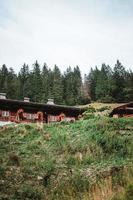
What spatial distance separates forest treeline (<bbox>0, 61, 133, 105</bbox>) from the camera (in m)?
103

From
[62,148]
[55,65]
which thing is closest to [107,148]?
[62,148]

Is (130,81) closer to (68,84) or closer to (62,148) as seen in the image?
(68,84)

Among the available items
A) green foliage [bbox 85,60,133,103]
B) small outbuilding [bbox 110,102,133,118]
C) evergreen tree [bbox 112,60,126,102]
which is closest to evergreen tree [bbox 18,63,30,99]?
green foliage [bbox 85,60,133,103]

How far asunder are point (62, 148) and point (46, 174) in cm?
556

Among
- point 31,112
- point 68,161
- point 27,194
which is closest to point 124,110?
point 31,112

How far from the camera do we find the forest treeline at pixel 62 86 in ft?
336

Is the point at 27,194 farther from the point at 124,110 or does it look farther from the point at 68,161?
the point at 124,110

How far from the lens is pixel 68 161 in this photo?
19.9 m

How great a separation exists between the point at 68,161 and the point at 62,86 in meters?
93.8

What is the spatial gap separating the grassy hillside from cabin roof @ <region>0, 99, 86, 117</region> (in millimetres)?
16645

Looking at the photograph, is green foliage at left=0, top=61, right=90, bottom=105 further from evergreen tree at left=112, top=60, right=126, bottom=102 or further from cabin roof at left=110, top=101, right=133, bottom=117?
cabin roof at left=110, top=101, right=133, bottom=117

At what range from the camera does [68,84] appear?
11762 cm

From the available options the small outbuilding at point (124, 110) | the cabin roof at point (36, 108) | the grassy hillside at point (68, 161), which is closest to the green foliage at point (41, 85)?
the cabin roof at point (36, 108)

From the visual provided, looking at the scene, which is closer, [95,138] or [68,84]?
[95,138]
